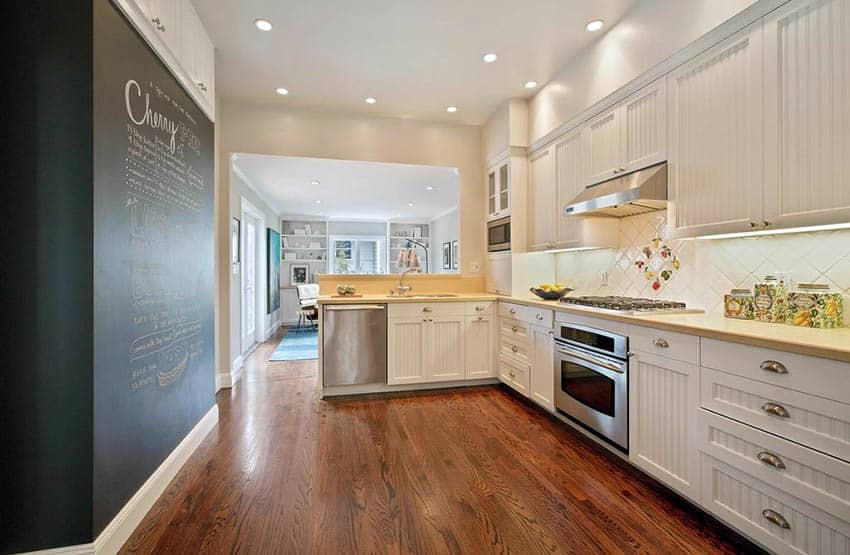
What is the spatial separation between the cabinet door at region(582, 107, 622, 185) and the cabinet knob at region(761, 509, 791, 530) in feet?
6.56

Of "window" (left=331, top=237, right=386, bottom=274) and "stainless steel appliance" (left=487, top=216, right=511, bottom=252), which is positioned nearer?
"stainless steel appliance" (left=487, top=216, right=511, bottom=252)

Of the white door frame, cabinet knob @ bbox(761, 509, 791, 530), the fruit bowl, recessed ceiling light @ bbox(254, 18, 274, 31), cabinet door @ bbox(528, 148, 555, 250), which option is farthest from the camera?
the white door frame

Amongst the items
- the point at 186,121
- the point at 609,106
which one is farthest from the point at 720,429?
the point at 186,121

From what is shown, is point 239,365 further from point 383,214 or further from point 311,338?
point 383,214

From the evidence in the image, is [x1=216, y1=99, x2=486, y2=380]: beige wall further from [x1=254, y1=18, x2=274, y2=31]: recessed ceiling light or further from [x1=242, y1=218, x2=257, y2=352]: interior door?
[x1=242, y1=218, x2=257, y2=352]: interior door

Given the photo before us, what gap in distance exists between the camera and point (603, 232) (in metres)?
2.99

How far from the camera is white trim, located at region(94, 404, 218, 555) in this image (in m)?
1.51

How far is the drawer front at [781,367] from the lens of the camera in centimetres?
125

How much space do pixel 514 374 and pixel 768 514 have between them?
2.05 meters

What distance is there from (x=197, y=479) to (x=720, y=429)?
8.54 feet

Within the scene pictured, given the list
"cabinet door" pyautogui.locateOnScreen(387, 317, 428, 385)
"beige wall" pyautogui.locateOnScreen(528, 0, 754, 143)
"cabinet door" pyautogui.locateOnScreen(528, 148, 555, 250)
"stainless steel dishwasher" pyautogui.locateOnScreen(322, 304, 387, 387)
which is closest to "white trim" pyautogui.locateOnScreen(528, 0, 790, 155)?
"beige wall" pyautogui.locateOnScreen(528, 0, 754, 143)

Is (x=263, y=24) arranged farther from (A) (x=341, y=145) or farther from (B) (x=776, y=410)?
(B) (x=776, y=410)

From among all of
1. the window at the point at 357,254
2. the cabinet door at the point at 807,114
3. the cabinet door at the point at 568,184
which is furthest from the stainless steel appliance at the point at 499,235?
the window at the point at 357,254

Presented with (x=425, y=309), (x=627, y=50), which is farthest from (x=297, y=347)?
(x=627, y=50)
